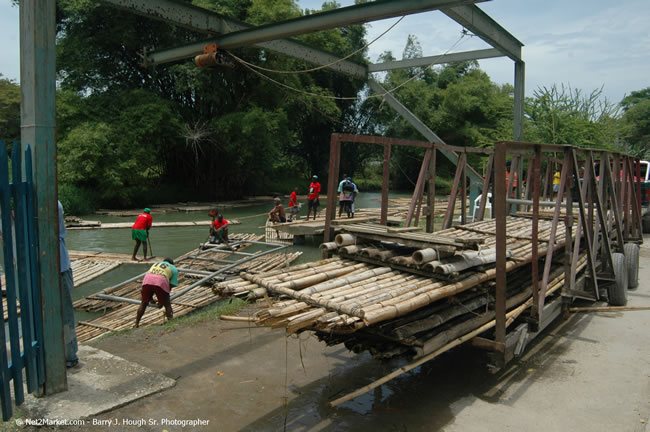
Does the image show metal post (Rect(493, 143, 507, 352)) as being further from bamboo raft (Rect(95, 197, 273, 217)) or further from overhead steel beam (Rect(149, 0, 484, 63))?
bamboo raft (Rect(95, 197, 273, 217))

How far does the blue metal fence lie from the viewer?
11.7 feet

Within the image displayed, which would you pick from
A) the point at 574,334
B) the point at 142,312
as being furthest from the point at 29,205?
the point at 574,334

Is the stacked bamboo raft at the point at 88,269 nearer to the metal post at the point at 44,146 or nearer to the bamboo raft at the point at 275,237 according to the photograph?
the bamboo raft at the point at 275,237

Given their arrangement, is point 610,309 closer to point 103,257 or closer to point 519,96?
point 519,96

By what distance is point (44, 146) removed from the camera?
13.6ft

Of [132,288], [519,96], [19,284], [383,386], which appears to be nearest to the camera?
[19,284]

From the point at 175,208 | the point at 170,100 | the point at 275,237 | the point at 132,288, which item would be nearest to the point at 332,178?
the point at 132,288

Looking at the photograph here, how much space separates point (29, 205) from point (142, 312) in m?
3.19

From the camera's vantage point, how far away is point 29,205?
4.00m

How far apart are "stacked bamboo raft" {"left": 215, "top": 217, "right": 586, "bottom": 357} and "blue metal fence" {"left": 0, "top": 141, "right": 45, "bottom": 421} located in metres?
1.55

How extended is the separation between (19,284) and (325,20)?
16.5ft

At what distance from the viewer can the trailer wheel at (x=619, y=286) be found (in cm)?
726

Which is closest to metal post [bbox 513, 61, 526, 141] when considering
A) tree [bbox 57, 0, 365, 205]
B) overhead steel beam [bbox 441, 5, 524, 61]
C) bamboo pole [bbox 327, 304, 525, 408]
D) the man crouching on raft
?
overhead steel beam [bbox 441, 5, 524, 61]

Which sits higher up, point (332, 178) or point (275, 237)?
point (332, 178)
